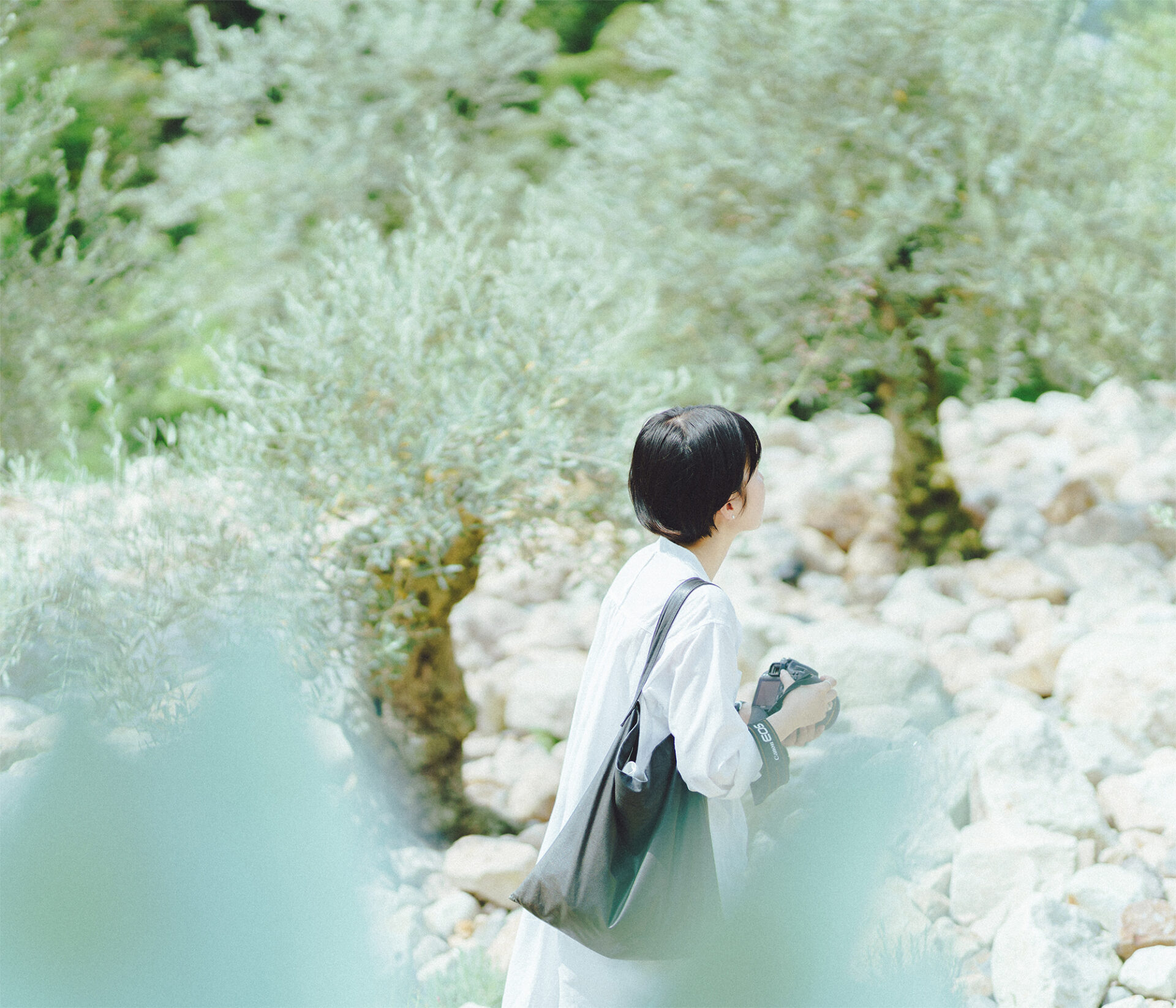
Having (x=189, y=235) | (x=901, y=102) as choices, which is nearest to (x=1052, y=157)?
(x=901, y=102)

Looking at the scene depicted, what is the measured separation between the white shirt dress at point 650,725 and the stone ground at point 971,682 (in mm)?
252

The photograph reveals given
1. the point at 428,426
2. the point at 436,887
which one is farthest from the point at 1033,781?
the point at 428,426

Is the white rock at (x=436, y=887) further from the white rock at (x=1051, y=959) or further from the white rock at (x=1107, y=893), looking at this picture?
the white rock at (x=1107, y=893)

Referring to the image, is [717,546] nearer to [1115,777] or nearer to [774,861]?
[774,861]

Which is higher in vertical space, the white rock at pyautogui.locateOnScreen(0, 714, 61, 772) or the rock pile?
the white rock at pyautogui.locateOnScreen(0, 714, 61, 772)

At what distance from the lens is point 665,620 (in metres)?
1.64

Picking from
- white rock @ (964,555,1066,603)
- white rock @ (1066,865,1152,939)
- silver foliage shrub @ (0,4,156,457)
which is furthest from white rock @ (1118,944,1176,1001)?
silver foliage shrub @ (0,4,156,457)

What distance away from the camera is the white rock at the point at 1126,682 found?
14.9 feet

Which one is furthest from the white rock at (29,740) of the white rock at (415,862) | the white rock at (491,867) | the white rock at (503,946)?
the white rock at (415,862)

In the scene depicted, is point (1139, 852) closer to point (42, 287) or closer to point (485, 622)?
point (485, 622)

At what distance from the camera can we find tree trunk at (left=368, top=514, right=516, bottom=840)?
4504 millimetres

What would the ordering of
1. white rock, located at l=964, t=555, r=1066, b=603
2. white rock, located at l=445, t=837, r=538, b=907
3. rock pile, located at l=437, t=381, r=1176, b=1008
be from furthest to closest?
white rock, located at l=964, t=555, r=1066, b=603, white rock, located at l=445, t=837, r=538, b=907, rock pile, located at l=437, t=381, r=1176, b=1008

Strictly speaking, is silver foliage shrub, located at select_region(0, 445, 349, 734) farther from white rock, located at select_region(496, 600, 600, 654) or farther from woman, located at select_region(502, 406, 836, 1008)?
white rock, located at select_region(496, 600, 600, 654)

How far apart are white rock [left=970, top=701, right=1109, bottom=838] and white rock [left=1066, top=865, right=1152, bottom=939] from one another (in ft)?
1.18
